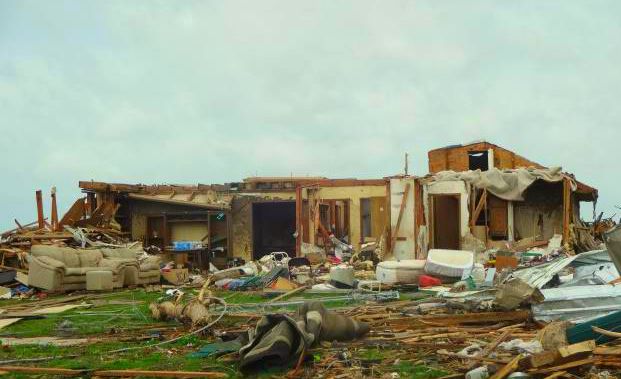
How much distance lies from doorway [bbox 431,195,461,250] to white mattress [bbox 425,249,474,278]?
603 cm

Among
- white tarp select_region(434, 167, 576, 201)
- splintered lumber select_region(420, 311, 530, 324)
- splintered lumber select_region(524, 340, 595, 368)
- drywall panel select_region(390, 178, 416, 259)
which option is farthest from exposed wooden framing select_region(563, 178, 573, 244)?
splintered lumber select_region(524, 340, 595, 368)

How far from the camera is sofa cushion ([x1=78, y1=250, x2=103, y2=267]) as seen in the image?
17.4m

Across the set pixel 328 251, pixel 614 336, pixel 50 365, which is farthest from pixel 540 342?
pixel 328 251

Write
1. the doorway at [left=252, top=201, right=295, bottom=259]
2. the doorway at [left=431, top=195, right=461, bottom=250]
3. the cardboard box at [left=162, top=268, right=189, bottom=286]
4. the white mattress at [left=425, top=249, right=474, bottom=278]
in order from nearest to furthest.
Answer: the white mattress at [left=425, top=249, right=474, bottom=278]
the cardboard box at [left=162, top=268, right=189, bottom=286]
the doorway at [left=431, top=195, right=461, bottom=250]
the doorway at [left=252, top=201, right=295, bottom=259]

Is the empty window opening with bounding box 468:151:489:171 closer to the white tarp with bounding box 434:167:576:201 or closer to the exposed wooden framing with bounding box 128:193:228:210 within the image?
the white tarp with bounding box 434:167:576:201

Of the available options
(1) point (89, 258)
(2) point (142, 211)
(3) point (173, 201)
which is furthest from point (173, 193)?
(1) point (89, 258)

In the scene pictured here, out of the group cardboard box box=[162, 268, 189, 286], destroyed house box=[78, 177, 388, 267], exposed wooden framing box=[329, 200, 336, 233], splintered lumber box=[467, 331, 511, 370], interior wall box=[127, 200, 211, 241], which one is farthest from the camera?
interior wall box=[127, 200, 211, 241]

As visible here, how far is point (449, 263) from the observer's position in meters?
15.5

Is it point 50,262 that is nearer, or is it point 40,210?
point 50,262

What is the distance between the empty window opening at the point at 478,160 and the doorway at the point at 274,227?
758cm

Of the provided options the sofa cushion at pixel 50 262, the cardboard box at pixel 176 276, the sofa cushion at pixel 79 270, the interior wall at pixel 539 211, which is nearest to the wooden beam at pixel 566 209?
the interior wall at pixel 539 211

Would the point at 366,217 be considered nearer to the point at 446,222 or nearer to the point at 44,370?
the point at 446,222

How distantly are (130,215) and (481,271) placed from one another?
1522 cm

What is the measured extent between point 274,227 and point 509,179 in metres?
11.7
